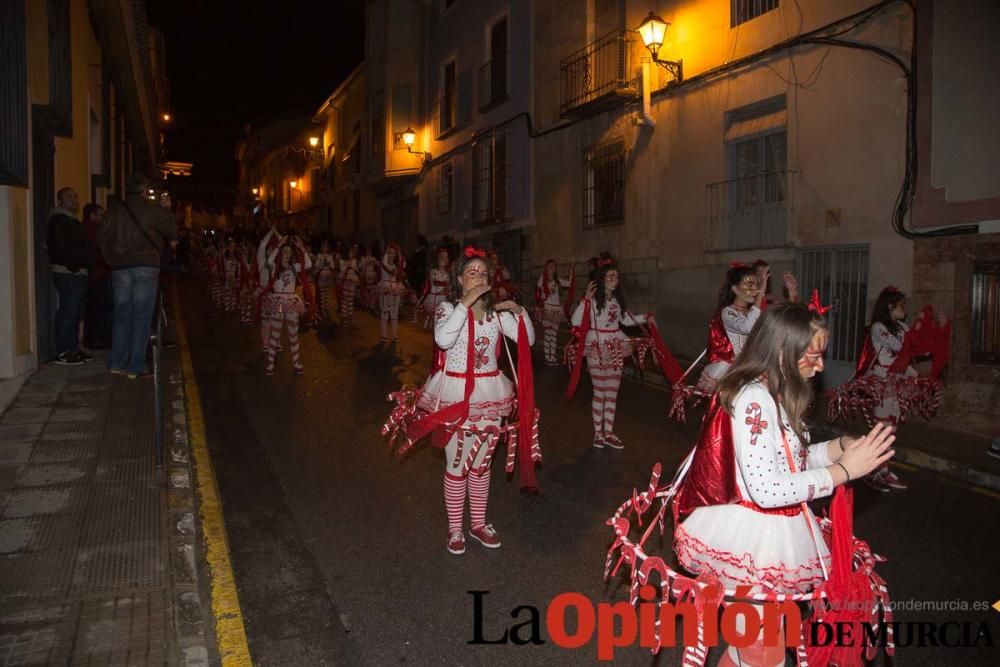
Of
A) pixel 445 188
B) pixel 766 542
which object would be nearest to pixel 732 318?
pixel 766 542

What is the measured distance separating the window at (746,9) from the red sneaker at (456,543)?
419 inches

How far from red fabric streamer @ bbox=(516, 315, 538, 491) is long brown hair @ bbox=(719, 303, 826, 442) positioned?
7.48 feet

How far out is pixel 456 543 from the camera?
5.04 meters

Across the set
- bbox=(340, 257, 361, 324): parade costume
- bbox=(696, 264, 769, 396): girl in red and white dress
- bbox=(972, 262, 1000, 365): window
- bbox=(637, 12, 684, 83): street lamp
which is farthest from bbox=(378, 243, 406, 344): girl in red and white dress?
bbox=(972, 262, 1000, 365): window

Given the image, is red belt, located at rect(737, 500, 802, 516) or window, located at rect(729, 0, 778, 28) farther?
window, located at rect(729, 0, 778, 28)

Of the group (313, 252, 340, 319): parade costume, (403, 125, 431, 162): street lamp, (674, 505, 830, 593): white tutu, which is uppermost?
(403, 125, 431, 162): street lamp

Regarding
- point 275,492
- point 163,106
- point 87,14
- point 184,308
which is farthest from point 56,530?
point 163,106

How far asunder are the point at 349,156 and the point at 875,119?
29.3m

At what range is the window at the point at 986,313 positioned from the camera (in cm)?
884

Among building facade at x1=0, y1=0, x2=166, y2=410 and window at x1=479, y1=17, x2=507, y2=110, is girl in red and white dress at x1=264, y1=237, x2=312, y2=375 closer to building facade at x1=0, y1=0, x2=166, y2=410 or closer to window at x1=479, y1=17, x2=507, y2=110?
building facade at x1=0, y1=0, x2=166, y2=410

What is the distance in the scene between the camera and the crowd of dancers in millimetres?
2736

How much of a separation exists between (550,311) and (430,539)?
30.5ft

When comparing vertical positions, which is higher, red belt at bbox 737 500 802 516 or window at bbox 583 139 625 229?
window at bbox 583 139 625 229

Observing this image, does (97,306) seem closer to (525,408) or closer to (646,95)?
(525,408)
